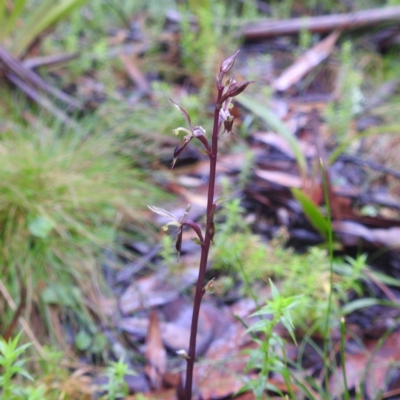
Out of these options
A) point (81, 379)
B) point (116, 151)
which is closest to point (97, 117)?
point (116, 151)

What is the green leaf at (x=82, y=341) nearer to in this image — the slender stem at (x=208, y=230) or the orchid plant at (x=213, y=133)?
the slender stem at (x=208, y=230)

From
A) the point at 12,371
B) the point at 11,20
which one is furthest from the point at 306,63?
the point at 12,371

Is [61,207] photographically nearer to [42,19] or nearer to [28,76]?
[28,76]

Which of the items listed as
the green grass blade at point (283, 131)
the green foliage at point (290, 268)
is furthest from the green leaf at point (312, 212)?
the green grass blade at point (283, 131)

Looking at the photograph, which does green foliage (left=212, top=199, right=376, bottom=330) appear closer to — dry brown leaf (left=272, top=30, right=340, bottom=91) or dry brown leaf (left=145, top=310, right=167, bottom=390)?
dry brown leaf (left=145, top=310, right=167, bottom=390)

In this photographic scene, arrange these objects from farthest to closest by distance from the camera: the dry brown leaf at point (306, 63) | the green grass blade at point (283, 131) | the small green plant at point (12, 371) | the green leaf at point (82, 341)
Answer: the dry brown leaf at point (306, 63) < the green grass blade at point (283, 131) < the green leaf at point (82, 341) < the small green plant at point (12, 371)

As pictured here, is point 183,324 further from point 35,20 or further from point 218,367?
point 35,20
